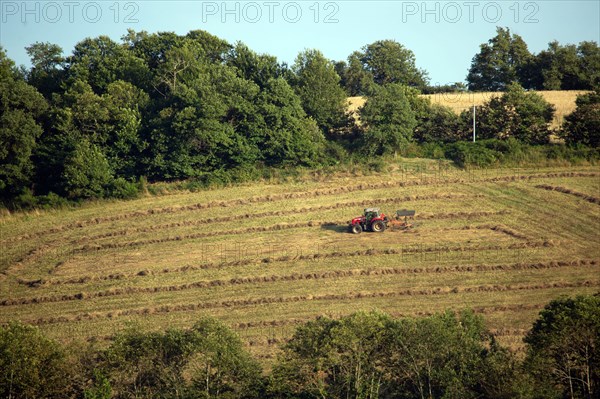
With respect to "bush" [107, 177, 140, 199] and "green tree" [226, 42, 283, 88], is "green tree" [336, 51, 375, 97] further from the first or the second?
"bush" [107, 177, 140, 199]

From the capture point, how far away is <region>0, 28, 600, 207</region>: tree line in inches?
2066

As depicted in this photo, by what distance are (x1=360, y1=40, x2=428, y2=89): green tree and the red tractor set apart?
34.4m

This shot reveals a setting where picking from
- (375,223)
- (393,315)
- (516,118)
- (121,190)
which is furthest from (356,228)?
(516,118)

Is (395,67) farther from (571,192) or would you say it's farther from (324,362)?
(324,362)

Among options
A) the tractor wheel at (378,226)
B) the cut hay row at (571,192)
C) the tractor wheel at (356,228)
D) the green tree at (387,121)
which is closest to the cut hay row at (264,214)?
the cut hay row at (571,192)

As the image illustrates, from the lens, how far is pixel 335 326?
26.3 metres

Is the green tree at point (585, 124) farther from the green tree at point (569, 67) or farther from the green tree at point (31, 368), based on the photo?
the green tree at point (31, 368)

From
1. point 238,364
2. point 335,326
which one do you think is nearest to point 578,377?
point 335,326

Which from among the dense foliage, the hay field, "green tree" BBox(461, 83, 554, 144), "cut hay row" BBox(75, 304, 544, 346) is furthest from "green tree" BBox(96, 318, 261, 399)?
the dense foliage

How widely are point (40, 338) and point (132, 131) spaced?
29232 mm

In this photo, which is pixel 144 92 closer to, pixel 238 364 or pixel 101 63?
pixel 101 63

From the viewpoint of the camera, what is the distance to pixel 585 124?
53375mm

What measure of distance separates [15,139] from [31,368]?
30.0 meters

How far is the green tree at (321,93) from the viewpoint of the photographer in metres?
58.7
